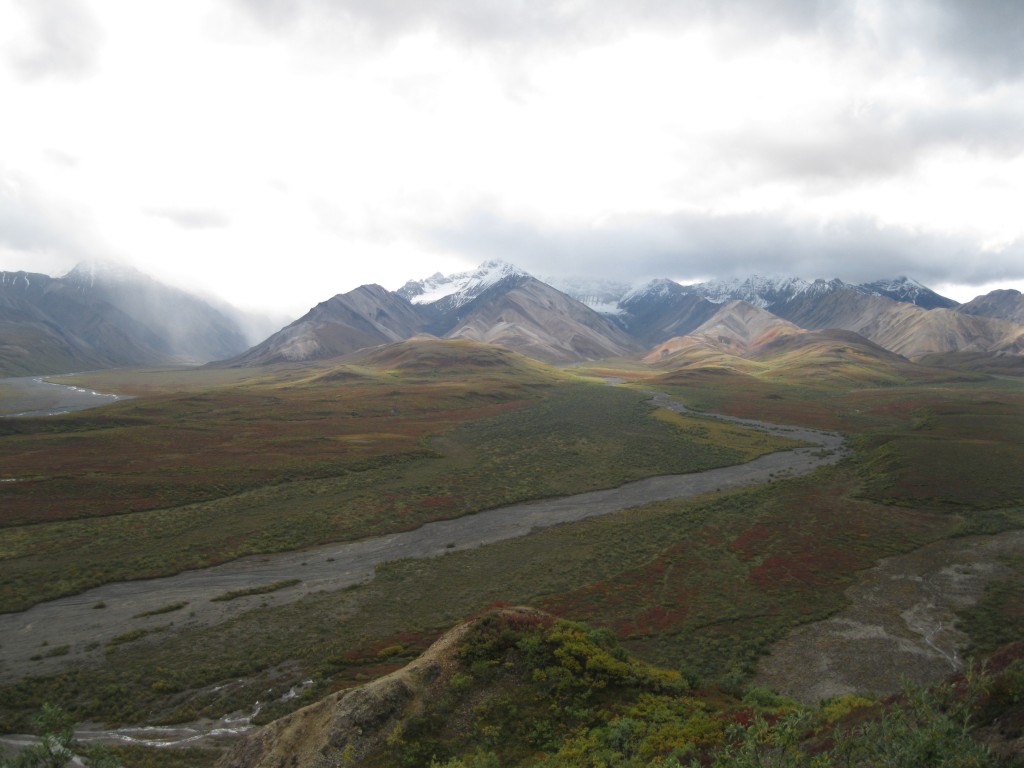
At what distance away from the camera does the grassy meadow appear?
35344 mm

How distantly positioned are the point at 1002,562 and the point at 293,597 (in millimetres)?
62594

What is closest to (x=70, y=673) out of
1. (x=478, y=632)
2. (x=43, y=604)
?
(x=43, y=604)

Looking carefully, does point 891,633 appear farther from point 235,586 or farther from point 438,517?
point 235,586

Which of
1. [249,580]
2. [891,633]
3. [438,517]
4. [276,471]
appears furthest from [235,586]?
[891,633]

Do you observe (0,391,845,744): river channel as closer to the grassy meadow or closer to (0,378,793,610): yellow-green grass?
the grassy meadow

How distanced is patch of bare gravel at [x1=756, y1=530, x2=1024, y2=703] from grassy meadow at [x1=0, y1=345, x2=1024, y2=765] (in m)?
1.53

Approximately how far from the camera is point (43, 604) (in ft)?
145

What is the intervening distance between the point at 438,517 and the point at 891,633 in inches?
1818

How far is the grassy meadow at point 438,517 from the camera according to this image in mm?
35344

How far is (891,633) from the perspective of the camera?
37906 millimetres

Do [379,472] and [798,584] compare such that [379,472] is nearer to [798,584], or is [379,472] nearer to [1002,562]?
[798,584]

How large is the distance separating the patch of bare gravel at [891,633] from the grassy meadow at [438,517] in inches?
60.2

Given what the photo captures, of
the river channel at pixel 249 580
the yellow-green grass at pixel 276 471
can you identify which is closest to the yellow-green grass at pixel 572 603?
the river channel at pixel 249 580

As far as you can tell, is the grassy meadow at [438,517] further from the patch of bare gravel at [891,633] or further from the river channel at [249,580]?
the river channel at [249,580]
